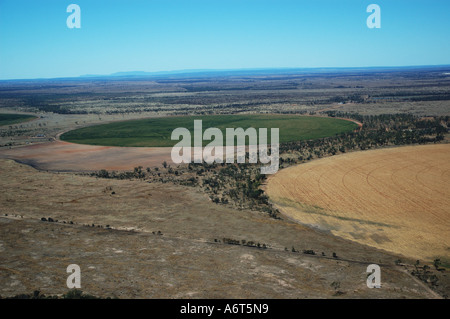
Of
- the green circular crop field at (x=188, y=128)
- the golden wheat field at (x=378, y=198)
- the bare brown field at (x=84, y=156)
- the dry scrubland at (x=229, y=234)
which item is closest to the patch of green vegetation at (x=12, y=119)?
the green circular crop field at (x=188, y=128)

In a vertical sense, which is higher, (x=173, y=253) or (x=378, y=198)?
(x=378, y=198)

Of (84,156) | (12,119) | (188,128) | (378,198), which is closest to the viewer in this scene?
(378,198)

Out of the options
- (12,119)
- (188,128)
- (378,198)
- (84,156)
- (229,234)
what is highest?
(12,119)

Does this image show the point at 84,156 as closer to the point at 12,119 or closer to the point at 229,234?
the point at 229,234

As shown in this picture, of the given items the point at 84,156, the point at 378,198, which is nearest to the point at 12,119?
the point at 84,156

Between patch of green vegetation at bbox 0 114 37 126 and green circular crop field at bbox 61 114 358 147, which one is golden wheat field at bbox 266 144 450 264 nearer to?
green circular crop field at bbox 61 114 358 147

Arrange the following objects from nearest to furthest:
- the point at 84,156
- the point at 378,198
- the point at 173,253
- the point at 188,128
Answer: the point at 173,253 → the point at 378,198 → the point at 84,156 → the point at 188,128

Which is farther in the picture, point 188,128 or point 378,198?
point 188,128
